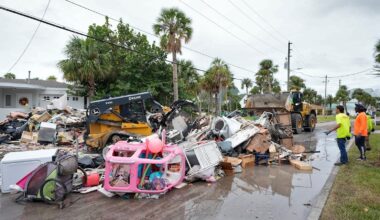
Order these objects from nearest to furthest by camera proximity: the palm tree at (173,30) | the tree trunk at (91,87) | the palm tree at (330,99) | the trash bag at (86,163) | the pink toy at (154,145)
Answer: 1. the pink toy at (154,145)
2. the trash bag at (86,163)
3. the palm tree at (173,30)
4. the tree trunk at (91,87)
5. the palm tree at (330,99)

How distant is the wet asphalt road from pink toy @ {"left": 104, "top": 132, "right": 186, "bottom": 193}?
260 millimetres

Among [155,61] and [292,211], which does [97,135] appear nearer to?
[292,211]

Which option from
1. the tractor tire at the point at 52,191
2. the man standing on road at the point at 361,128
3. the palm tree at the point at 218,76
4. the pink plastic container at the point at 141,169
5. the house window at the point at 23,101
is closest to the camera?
the tractor tire at the point at 52,191

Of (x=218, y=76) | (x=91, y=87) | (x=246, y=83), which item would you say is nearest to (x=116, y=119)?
(x=91, y=87)

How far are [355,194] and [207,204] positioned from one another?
2899 mm

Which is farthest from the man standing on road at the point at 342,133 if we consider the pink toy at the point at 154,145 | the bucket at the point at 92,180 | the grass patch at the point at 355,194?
the bucket at the point at 92,180

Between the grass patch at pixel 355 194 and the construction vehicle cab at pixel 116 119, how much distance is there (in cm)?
676

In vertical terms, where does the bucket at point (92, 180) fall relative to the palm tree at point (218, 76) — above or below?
below

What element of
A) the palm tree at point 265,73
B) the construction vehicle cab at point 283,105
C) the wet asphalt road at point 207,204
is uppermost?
the palm tree at point 265,73

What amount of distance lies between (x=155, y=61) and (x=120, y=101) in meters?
16.5

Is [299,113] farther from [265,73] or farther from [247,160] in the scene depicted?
[265,73]

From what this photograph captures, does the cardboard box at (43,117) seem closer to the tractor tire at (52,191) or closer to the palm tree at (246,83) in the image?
the tractor tire at (52,191)

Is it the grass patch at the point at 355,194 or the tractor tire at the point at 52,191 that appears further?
the tractor tire at the point at 52,191

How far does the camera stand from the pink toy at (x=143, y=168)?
5.75 metres
